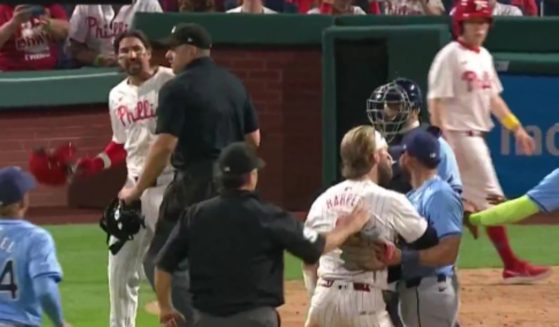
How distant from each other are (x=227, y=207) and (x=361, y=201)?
63 cm

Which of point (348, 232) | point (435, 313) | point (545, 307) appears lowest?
point (545, 307)

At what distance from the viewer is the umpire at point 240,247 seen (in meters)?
6.59

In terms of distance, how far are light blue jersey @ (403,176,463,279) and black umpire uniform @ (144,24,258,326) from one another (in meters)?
1.33

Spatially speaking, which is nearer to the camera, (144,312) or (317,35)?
(144,312)

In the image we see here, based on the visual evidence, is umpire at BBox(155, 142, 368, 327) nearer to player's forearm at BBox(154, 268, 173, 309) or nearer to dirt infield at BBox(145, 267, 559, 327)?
player's forearm at BBox(154, 268, 173, 309)

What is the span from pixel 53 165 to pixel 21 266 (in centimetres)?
303

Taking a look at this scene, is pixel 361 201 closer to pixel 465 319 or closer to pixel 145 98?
pixel 145 98

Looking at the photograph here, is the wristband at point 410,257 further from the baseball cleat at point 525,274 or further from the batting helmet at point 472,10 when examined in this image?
the baseball cleat at point 525,274

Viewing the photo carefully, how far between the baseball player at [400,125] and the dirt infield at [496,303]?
2092mm

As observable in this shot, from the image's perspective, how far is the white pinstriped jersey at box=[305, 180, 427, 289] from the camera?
6.97 meters

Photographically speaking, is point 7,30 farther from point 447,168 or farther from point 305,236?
point 305,236

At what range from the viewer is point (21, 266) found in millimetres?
6863

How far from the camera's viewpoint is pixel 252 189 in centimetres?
673

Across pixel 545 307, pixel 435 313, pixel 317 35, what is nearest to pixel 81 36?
pixel 317 35
